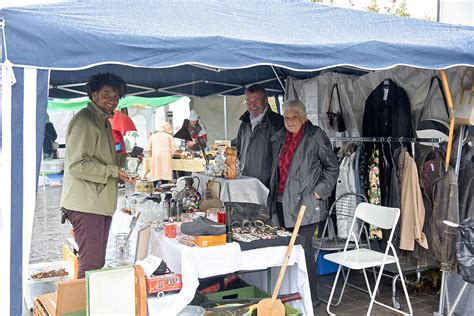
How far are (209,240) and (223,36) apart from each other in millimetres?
1159

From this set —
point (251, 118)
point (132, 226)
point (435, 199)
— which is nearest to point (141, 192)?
point (132, 226)

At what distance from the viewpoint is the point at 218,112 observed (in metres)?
7.24

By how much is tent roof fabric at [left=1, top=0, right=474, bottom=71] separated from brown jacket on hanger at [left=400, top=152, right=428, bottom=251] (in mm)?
1083

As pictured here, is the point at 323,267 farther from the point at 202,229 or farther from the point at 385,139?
the point at 202,229

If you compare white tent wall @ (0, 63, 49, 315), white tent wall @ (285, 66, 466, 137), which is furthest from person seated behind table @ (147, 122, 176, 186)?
white tent wall @ (0, 63, 49, 315)

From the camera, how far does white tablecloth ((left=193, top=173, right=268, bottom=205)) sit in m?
3.97

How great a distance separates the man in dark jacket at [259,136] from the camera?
4.25 m

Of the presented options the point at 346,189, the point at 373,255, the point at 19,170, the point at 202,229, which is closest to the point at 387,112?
the point at 346,189

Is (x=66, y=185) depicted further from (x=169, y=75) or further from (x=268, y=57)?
(x=169, y=75)

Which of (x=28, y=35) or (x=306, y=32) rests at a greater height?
(x=306, y=32)

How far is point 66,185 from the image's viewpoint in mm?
3107

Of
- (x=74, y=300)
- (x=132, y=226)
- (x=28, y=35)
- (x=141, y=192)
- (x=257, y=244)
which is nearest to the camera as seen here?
(x=28, y=35)

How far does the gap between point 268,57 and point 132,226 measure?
160 cm

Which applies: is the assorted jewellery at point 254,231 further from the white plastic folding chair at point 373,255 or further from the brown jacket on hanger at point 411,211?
the brown jacket on hanger at point 411,211
